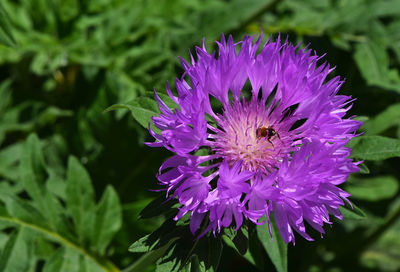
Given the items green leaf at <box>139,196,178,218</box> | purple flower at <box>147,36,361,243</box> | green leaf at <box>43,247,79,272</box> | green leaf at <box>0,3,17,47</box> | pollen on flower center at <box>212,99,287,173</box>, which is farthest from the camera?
green leaf at <box>43,247,79,272</box>

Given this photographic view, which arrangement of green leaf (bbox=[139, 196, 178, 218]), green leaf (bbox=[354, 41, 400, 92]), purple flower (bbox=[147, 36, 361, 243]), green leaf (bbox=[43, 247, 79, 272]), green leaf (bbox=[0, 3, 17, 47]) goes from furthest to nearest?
green leaf (bbox=[354, 41, 400, 92]), green leaf (bbox=[43, 247, 79, 272]), green leaf (bbox=[0, 3, 17, 47]), green leaf (bbox=[139, 196, 178, 218]), purple flower (bbox=[147, 36, 361, 243])

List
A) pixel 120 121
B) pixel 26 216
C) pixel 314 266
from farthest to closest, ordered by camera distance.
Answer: pixel 314 266 → pixel 120 121 → pixel 26 216

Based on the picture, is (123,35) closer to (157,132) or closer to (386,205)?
(157,132)

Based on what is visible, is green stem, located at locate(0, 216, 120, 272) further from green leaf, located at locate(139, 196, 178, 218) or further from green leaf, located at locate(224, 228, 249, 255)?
green leaf, located at locate(224, 228, 249, 255)

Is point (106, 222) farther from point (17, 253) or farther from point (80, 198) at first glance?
point (17, 253)

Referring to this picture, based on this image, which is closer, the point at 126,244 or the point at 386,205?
the point at 126,244

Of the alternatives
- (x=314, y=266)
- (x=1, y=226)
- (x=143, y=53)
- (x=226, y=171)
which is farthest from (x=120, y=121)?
(x=314, y=266)

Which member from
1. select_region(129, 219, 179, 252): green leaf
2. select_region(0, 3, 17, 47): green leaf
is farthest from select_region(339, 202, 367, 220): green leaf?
select_region(0, 3, 17, 47): green leaf
